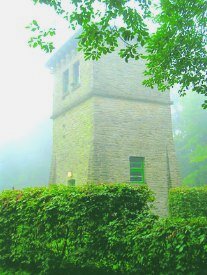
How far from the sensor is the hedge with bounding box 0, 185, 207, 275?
472 centimetres

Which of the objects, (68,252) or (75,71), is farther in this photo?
(75,71)

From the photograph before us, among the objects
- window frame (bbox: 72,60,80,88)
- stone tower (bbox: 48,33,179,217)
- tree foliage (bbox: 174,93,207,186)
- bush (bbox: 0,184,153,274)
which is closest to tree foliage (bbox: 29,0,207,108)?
bush (bbox: 0,184,153,274)

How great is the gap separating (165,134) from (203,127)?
53.5 ft

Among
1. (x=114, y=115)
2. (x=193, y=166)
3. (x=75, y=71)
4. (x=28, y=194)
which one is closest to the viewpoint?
(x=28, y=194)

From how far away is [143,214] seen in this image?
6.48m

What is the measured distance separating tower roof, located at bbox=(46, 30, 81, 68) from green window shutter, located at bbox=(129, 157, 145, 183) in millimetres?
8472

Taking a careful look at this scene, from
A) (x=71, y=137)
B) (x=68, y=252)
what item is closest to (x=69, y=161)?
(x=71, y=137)

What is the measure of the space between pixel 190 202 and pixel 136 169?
6.14m

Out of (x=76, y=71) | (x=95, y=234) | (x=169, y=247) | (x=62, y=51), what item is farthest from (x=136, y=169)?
(x=169, y=247)

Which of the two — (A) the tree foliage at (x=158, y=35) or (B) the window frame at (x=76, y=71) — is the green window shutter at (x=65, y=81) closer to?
(B) the window frame at (x=76, y=71)

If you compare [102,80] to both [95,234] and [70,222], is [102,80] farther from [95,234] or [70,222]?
[95,234]

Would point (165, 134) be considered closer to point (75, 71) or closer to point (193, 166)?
point (75, 71)

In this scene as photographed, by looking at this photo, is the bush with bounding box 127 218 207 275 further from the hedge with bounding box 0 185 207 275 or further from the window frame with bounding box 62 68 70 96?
the window frame with bounding box 62 68 70 96

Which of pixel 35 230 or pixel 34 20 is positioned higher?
pixel 34 20
